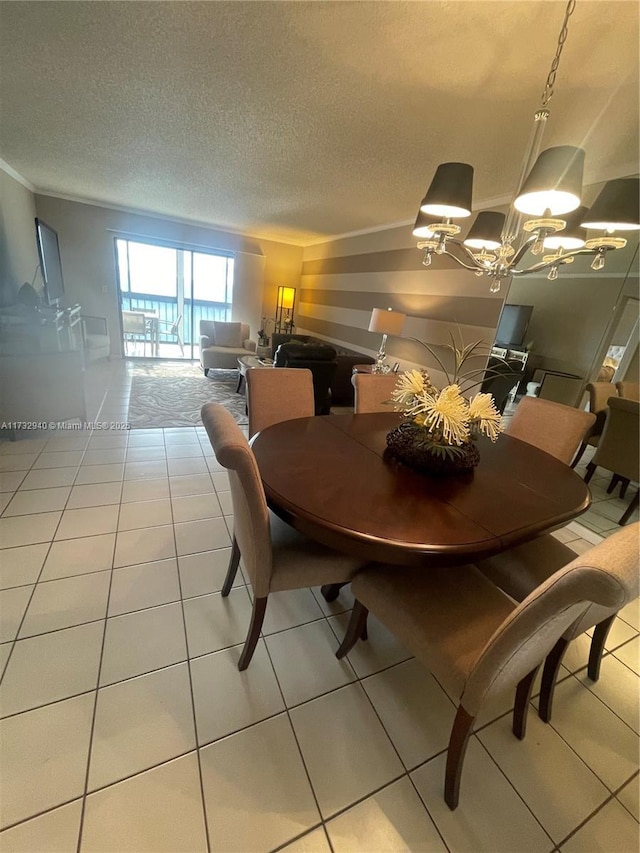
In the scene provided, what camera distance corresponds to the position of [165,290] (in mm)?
6551

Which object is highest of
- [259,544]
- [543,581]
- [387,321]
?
[387,321]

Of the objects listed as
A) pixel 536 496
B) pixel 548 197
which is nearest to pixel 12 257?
pixel 548 197

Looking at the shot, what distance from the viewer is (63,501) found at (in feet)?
6.73

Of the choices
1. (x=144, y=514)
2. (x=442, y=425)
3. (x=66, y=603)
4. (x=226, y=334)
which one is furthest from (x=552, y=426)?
(x=226, y=334)

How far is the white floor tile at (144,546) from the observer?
1.69 meters

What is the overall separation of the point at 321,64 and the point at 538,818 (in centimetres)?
312

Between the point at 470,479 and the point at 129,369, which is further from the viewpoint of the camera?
the point at 129,369

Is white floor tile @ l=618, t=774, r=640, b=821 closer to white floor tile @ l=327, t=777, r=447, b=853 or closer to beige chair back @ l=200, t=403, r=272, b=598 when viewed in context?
white floor tile @ l=327, t=777, r=447, b=853

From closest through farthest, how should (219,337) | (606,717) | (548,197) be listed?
(548,197) → (606,717) → (219,337)

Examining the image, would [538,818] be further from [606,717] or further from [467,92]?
[467,92]

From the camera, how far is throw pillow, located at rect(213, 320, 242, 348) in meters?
5.61

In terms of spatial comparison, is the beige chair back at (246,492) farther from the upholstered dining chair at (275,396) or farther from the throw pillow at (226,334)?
the throw pillow at (226,334)

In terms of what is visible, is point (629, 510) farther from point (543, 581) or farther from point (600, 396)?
point (543, 581)

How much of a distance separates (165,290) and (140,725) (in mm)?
7105
